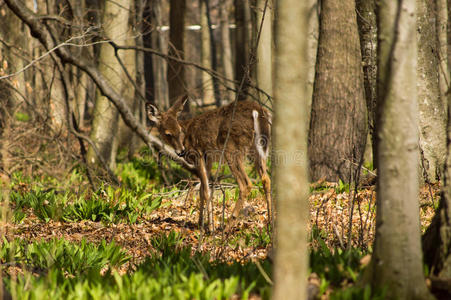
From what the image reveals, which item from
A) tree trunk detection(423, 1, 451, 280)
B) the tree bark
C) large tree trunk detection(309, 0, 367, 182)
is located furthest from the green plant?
large tree trunk detection(309, 0, 367, 182)

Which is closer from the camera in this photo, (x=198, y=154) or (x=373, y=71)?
(x=198, y=154)

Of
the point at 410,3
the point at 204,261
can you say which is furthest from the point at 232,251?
Answer: the point at 410,3

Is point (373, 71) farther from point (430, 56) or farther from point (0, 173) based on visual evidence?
point (0, 173)

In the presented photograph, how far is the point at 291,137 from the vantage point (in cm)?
268

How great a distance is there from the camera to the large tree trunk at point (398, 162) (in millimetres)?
3068

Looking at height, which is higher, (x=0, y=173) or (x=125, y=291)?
(x=0, y=173)

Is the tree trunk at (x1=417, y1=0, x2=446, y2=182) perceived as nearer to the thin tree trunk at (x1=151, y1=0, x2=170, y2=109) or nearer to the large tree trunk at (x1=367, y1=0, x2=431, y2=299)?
the large tree trunk at (x1=367, y1=0, x2=431, y2=299)

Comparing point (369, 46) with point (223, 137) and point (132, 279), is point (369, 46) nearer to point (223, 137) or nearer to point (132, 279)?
point (223, 137)

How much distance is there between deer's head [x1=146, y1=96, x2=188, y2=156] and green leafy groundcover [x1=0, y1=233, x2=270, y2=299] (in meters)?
2.91

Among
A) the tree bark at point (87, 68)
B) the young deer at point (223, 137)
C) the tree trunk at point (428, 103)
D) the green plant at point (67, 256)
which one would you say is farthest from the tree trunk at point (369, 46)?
the green plant at point (67, 256)

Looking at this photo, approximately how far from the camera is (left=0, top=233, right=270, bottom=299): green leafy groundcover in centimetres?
332

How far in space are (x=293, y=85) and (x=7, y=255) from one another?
157 inches

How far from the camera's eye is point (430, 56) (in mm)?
7543

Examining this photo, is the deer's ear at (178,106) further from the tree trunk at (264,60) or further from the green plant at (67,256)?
the tree trunk at (264,60)
